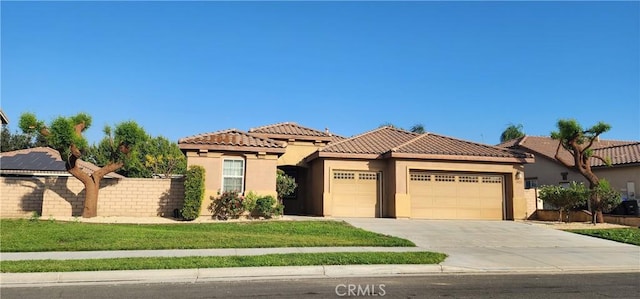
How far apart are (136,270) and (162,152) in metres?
47.4

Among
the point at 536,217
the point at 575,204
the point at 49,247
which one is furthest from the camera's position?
the point at 536,217

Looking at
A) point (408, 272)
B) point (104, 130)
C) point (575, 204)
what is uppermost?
point (104, 130)

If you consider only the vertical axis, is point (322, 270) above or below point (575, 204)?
below

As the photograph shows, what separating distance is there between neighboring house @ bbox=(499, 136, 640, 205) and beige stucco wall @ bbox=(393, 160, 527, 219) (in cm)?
480

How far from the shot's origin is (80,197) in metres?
18.7

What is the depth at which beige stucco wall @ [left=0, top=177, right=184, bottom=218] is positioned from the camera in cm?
1844

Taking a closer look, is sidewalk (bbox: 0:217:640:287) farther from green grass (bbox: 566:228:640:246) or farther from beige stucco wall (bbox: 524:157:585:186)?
beige stucco wall (bbox: 524:157:585:186)

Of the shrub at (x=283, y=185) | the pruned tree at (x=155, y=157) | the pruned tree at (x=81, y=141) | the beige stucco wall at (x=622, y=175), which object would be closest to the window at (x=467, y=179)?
the shrub at (x=283, y=185)

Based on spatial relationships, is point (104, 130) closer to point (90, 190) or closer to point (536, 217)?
point (90, 190)

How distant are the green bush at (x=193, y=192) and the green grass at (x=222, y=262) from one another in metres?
8.00

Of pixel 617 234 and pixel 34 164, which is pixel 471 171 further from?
pixel 34 164

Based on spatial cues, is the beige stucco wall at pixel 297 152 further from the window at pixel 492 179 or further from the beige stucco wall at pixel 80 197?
the window at pixel 492 179

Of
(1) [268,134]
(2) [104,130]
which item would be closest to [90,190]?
(2) [104,130]

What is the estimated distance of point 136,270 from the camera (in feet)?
30.1
